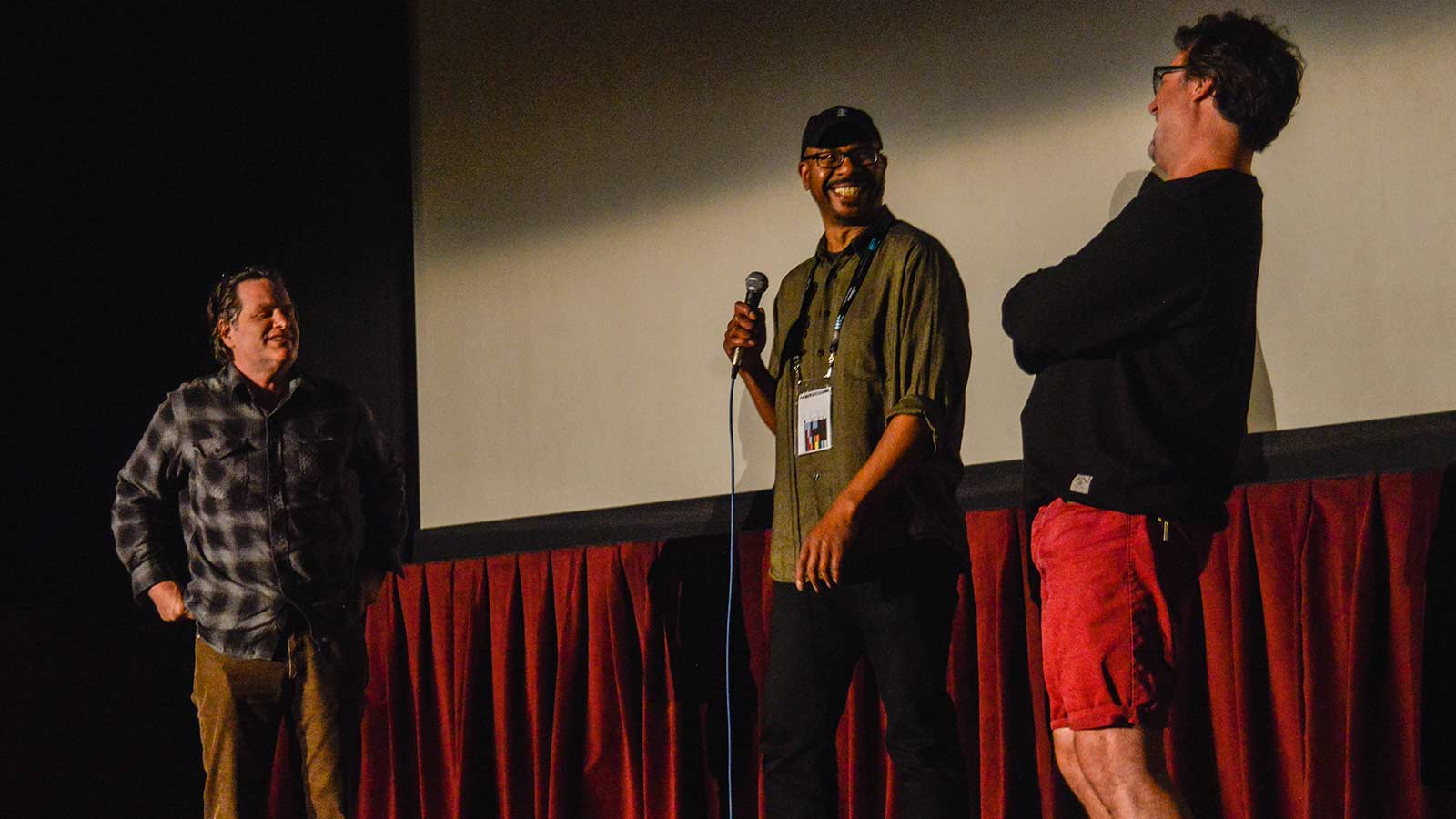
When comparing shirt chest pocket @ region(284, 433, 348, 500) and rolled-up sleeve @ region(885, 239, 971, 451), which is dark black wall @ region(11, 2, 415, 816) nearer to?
shirt chest pocket @ region(284, 433, 348, 500)

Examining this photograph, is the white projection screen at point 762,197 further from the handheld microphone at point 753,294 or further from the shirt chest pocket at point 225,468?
the shirt chest pocket at point 225,468

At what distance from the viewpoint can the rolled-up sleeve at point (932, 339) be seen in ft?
7.67

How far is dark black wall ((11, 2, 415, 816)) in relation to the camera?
393cm

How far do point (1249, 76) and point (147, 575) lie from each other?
7.54 feet

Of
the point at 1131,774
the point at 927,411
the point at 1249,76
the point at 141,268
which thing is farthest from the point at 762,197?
the point at 1131,774

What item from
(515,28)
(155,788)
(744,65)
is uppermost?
(515,28)

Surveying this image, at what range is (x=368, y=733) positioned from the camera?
395cm

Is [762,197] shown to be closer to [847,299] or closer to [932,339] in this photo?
[847,299]

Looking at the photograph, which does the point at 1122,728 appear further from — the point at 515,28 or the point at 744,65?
the point at 515,28

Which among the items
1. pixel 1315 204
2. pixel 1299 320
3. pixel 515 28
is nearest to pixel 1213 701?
pixel 1299 320

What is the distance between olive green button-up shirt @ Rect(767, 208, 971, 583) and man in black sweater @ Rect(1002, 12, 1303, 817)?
1.31ft

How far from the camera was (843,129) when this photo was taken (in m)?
2.51

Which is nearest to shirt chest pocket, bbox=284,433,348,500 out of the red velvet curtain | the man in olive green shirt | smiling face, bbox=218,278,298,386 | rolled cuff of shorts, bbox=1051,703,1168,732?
smiling face, bbox=218,278,298,386

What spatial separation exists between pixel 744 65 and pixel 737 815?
1.84 m
